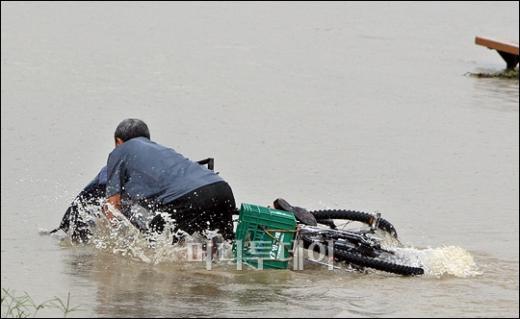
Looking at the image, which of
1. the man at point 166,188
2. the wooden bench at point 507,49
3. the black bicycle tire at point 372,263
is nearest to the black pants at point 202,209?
the man at point 166,188

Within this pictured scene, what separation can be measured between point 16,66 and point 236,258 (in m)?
11.1

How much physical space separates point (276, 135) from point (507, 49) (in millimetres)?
8337

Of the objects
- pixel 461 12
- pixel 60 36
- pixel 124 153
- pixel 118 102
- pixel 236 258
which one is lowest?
pixel 236 258

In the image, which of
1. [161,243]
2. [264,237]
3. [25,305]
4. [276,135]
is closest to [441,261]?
[264,237]

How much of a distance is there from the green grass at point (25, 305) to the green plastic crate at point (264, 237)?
1.63m

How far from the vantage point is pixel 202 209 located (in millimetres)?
10219

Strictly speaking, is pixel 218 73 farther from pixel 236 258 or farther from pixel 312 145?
pixel 236 258

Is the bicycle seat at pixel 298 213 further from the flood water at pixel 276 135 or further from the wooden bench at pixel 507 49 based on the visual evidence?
the wooden bench at pixel 507 49

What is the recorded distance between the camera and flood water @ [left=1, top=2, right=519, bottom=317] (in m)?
9.78

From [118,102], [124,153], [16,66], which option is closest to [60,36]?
[16,66]

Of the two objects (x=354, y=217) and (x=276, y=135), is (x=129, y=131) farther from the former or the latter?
(x=276, y=135)

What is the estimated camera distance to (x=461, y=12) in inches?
1329

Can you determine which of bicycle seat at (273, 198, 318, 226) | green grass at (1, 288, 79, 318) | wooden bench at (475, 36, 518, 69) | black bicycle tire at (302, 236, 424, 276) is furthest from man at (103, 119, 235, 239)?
wooden bench at (475, 36, 518, 69)

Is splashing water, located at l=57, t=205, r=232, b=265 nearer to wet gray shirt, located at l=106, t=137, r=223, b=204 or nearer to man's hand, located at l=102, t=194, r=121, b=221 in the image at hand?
man's hand, located at l=102, t=194, r=121, b=221
